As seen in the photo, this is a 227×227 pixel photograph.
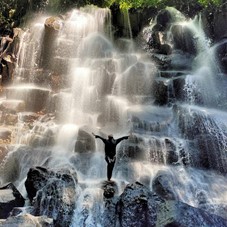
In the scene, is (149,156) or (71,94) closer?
(149,156)

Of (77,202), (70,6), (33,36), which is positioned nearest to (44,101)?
(33,36)

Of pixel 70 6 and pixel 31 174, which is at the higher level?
pixel 70 6

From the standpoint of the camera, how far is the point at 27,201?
1159cm

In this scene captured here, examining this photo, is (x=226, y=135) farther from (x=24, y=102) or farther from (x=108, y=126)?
(x=24, y=102)

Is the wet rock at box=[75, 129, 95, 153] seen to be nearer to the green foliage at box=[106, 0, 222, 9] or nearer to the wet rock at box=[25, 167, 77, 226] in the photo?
the wet rock at box=[25, 167, 77, 226]

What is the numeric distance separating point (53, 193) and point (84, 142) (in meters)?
4.85

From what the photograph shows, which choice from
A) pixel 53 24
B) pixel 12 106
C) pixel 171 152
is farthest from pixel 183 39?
pixel 12 106

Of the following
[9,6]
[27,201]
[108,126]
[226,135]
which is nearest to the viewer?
[27,201]

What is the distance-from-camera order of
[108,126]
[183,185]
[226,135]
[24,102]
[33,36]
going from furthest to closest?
[33,36] → [24,102] → [108,126] → [226,135] → [183,185]

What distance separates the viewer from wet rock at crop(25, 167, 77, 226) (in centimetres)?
1024

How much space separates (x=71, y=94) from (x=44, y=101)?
1.72 m

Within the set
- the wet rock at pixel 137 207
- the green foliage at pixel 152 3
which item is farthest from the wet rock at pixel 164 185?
the green foliage at pixel 152 3

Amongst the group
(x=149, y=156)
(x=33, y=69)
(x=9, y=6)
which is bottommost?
(x=149, y=156)

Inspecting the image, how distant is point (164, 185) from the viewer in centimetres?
1238
